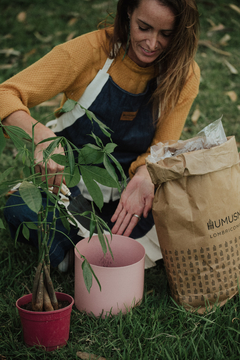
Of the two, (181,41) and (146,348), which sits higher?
(181,41)

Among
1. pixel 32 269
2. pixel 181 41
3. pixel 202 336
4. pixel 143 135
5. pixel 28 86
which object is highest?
pixel 181 41

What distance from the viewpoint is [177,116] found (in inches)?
58.6

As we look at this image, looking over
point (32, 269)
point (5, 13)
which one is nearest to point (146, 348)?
point (32, 269)

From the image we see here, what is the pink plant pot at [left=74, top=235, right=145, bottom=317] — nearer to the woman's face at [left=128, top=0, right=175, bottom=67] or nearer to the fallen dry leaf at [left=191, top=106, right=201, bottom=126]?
the woman's face at [left=128, top=0, right=175, bottom=67]

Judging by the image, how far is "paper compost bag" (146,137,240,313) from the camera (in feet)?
3.43

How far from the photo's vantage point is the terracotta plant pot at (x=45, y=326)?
2.97 feet

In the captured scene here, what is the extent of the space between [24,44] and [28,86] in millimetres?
2486

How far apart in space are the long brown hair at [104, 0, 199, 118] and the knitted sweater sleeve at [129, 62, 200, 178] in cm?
4

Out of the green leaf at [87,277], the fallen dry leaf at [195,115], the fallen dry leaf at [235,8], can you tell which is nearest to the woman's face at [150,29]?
the green leaf at [87,277]

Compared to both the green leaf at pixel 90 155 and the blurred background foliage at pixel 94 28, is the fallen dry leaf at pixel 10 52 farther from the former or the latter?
the green leaf at pixel 90 155

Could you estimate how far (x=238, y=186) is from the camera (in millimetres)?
1117

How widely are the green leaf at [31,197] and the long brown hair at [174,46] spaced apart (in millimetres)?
830

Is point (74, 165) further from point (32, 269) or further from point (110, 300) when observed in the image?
point (32, 269)

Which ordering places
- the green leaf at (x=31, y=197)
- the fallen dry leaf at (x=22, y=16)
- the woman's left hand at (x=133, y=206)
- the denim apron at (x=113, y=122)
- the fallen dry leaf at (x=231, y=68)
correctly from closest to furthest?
the green leaf at (x=31, y=197) → the woman's left hand at (x=133, y=206) → the denim apron at (x=113, y=122) → the fallen dry leaf at (x=231, y=68) → the fallen dry leaf at (x=22, y=16)
